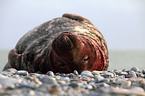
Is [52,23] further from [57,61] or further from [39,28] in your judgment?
[57,61]

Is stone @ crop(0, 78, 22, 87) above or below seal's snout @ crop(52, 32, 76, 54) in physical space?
below

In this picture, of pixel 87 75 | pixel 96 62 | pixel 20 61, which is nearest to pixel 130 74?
pixel 96 62

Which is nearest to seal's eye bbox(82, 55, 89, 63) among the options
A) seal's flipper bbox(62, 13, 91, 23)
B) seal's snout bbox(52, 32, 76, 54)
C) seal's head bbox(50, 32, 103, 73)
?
seal's head bbox(50, 32, 103, 73)

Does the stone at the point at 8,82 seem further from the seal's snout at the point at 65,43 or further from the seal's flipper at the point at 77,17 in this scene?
the seal's flipper at the point at 77,17

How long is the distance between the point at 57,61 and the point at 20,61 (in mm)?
1188

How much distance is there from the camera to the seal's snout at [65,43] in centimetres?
258

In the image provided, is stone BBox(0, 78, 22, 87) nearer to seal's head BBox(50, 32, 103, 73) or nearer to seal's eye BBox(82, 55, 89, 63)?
seal's head BBox(50, 32, 103, 73)

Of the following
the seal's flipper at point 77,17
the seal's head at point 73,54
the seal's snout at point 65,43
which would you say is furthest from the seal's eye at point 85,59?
the seal's flipper at point 77,17

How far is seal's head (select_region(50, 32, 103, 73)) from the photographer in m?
2.62

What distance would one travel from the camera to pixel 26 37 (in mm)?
4109

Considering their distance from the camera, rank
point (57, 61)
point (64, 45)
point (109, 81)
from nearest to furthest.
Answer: point (109, 81)
point (64, 45)
point (57, 61)

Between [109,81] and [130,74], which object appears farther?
[130,74]

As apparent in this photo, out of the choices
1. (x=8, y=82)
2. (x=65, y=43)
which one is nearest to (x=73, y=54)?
(x=65, y=43)

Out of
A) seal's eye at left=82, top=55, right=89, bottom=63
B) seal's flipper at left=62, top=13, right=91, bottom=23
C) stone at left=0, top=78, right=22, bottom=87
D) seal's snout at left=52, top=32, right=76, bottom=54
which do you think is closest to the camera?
stone at left=0, top=78, right=22, bottom=87
